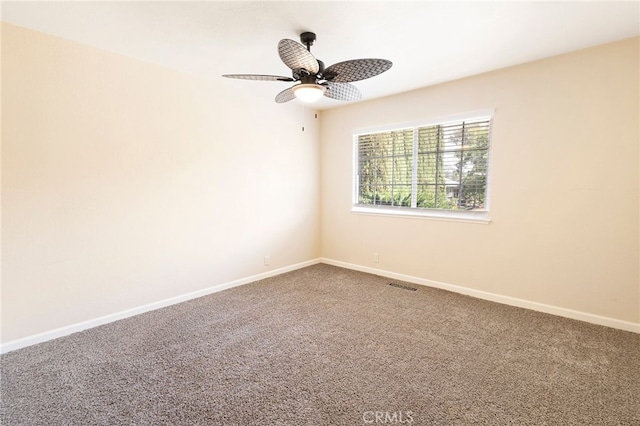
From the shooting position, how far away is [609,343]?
241cm

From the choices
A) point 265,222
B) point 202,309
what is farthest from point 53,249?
point 265,222

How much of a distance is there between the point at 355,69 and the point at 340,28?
17.1 inches

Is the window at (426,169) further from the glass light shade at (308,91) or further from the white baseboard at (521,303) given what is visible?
the glass light shade at (308,91)

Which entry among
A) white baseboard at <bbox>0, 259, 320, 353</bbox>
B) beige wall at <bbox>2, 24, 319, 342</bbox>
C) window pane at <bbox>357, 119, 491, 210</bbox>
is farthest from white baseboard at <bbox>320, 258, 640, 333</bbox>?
beige wall at <bbox>2, 24, 319, 342</bbox>

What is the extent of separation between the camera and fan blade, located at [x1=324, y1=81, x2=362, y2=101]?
2.53 meters

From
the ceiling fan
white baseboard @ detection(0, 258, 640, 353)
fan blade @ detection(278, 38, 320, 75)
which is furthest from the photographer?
white baseboard @ detection(0, 258, 640, 353)

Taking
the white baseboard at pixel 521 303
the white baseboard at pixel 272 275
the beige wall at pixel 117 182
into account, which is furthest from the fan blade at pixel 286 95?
the white baseboard at pixel 521 303

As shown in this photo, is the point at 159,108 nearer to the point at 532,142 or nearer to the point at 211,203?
the point at 211,203

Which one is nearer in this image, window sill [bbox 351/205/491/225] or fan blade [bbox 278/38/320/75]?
fan blade [bbox 278/38/320/75]

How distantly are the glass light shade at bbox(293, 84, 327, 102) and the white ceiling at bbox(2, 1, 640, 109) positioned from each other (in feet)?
1.43

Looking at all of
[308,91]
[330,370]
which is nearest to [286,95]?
A: [308,91]

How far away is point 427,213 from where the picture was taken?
3.87 metres

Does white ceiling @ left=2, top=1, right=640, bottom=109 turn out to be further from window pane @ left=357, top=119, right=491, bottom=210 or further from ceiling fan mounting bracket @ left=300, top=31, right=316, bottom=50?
window pane @ left=357, top=119, right=491, bottom=210

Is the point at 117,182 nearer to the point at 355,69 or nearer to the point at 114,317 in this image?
the point at 114,317
